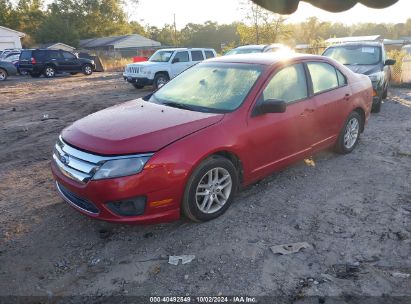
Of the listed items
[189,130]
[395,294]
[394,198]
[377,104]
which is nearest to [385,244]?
[395,294]

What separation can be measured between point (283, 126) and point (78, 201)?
2.40 metres

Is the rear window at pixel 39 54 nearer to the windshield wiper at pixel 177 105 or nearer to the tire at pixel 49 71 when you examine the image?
the tire at pixel 49 71

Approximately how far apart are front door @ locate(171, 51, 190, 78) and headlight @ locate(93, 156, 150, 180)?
1134 cm

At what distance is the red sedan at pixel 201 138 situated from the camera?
322 cm

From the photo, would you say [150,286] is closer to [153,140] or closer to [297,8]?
[153,140]

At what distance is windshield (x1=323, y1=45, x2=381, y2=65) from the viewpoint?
9188 mm

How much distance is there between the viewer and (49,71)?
883 inches

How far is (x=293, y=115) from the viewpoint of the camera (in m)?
4.38

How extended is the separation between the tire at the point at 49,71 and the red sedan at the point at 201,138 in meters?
20.0

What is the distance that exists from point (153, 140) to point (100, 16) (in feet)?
229

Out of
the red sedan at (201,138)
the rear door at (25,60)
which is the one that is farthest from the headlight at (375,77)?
the rear door at (25,60)

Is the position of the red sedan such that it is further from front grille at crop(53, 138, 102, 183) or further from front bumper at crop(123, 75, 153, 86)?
front bumper at crop(123, 75, 153, 86)

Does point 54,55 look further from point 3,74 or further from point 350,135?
point 350,135

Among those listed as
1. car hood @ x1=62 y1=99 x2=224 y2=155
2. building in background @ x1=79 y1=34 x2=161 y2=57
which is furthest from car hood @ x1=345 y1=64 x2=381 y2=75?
building in background @ x1=79 y1=34 x2=161 y2=57
